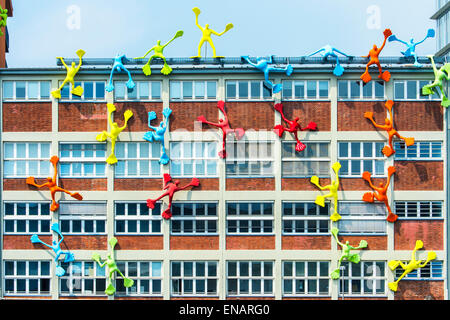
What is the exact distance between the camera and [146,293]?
27.8 m

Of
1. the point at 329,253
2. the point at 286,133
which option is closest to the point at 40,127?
the point at 286,133

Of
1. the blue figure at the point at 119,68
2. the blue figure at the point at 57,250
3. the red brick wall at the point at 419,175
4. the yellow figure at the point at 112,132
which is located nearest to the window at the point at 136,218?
the yellow figure at the point at 112,132

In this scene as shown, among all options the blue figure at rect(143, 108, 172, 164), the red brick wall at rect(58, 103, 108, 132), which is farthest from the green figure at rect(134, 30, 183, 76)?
the red brick wall at rect(58, 103, 108, 132)

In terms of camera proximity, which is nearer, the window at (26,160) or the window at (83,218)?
the window at (83,218)

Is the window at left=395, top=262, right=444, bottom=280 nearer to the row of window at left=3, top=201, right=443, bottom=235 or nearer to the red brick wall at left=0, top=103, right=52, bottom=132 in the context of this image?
the row of window at left=3, top=201, right=443, bottom=235

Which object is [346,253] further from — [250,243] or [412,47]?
[412,47]

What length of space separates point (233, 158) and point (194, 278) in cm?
623

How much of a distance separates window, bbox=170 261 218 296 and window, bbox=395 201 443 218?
955 cm

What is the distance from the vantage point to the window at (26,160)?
2822 centimetres

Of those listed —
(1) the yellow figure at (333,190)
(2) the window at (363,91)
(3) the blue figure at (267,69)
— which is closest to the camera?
(1) the yellow figure at (333,190)

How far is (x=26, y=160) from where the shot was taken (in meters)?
28.2

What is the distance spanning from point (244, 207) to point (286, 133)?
13.9 ft

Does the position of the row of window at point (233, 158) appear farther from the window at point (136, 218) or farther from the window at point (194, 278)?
the window at point (194, 278)

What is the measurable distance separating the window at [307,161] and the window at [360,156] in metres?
0.80
